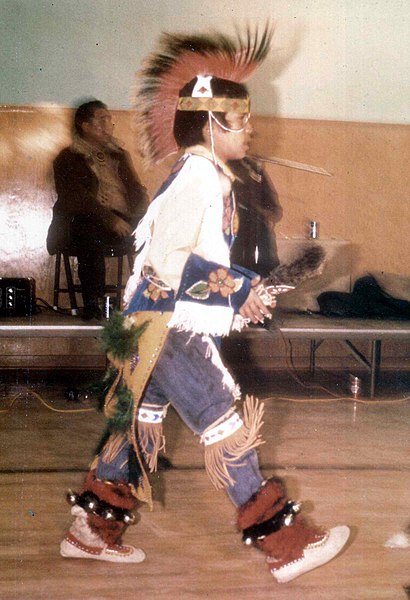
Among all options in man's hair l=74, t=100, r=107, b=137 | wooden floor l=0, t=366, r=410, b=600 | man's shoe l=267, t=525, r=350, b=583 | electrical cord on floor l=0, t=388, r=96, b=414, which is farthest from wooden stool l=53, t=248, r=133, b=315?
man's shoe l=267, t=525, r=350, b=583

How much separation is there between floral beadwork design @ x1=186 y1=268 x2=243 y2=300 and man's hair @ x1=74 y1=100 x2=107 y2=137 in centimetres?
369

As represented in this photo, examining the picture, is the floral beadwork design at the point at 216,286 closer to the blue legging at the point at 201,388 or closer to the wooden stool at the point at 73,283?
the blue legging at the point at 201,388

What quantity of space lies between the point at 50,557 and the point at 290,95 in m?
4.32

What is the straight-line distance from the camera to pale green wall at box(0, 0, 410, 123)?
18.7 feet

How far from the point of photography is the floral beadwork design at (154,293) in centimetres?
237

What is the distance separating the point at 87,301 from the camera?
5332mm

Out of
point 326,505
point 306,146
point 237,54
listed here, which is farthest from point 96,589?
point 306,146

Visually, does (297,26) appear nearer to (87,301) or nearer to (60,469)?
(87,301)

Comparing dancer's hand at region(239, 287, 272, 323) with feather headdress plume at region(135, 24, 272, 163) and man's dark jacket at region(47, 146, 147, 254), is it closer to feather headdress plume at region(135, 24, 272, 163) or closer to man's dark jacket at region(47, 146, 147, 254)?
feather headdress plume at region(135, 24, 272, 163)

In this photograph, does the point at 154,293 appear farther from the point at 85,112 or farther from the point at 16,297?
the point at 85,112

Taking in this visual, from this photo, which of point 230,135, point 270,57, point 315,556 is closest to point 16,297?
point 270,57

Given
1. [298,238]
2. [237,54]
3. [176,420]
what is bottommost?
[176,420]

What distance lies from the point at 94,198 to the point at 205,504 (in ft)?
9.94

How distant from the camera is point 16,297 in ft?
17.4
